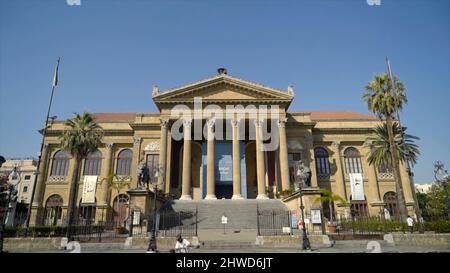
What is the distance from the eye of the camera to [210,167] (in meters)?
33.0

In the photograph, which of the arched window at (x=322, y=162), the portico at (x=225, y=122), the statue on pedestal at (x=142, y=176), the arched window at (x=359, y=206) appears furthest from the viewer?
the arched window at (x=322, y=162)

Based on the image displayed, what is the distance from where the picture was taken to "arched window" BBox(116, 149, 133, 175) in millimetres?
38875

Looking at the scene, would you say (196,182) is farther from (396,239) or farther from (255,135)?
(396,239)

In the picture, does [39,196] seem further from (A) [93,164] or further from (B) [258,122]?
(B) [258,122]

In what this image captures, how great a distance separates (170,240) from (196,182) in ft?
75.8

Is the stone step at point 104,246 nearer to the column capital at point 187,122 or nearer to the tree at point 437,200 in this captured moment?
the column capital at point 187,122

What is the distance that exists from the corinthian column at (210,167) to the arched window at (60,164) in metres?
19.8

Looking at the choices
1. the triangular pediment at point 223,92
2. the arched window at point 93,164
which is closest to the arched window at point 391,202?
the triangular pediment at point 223,92

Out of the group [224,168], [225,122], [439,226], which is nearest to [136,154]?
[224,168]

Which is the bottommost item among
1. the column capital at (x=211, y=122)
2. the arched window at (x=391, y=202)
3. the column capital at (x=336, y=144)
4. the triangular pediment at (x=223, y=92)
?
the arched window at (x=391, y=202)

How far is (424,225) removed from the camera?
21703 mm

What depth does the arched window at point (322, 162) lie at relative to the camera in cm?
3900

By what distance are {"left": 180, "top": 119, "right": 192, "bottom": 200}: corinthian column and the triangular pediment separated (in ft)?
11.0
